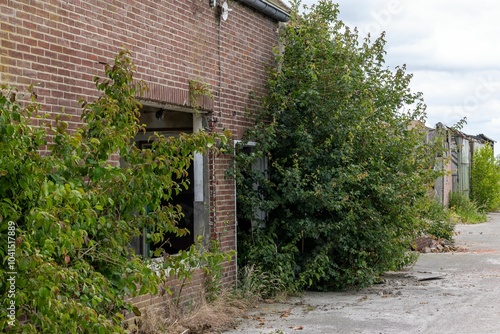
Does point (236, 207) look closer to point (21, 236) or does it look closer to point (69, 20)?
point (69, 20)

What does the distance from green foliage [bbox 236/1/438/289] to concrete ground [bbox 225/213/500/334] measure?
0.50m

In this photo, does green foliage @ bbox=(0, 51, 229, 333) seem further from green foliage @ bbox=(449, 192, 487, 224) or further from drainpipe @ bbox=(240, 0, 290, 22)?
green foliage @ bbox=(449, 192, 487, 224)

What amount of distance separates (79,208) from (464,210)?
1018 inches

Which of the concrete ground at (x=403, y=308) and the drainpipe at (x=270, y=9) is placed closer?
the concrete ground at (x=403, y=308)

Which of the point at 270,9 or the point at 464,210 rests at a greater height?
the point at 270,9

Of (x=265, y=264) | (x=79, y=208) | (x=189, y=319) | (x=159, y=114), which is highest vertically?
(x=159, y=114)

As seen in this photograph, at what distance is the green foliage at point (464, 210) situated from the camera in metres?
27.9

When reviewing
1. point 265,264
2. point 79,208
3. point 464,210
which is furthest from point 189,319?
point 464,210

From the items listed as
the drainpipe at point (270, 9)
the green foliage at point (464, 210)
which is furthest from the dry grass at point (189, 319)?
the green foliage at point (464, 210)

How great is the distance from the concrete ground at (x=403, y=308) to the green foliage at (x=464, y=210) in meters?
13.6

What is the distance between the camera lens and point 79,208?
582 centimetres

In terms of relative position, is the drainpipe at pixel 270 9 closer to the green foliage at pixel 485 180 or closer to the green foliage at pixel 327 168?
the green foliage at pixel 327 168

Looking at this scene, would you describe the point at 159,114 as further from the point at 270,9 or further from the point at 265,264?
the point at 265,264

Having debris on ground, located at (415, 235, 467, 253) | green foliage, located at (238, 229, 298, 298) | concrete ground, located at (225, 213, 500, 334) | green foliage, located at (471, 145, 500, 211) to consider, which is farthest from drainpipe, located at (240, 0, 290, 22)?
green foliage, located at (471, 145, 500, 211)
